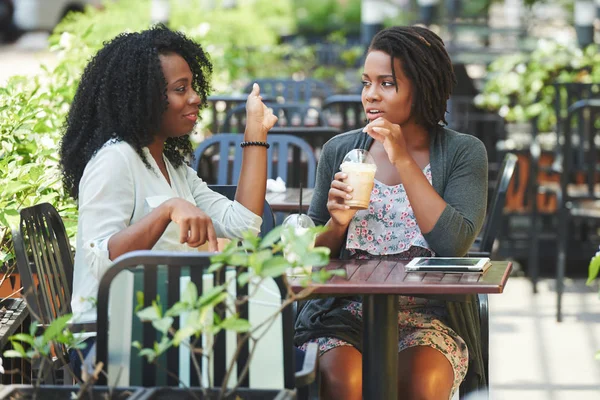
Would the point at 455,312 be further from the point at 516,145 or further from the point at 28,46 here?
the point at 28,46

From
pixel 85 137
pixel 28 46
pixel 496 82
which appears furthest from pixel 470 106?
pixel 28 46

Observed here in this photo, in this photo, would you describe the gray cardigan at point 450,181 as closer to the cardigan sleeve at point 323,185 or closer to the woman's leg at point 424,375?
the cardigan sleeve at point 323,185

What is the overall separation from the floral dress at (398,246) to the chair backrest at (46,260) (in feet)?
2.32

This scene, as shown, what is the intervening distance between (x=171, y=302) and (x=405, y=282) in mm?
657

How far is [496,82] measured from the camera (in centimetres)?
834

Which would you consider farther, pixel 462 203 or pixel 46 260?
pixel 462 203

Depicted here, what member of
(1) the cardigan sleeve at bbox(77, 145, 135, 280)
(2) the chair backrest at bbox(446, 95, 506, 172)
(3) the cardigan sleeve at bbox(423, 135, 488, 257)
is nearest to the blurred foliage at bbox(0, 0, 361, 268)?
(1) the cardigan sleeve at bbox(77, 145, 135, 280)

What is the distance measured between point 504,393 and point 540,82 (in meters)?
3.88

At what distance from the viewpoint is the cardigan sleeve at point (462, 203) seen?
308 cm

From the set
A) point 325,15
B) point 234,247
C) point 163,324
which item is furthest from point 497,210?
point 325,15

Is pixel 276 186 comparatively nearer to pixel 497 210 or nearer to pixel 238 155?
pixel 238 155

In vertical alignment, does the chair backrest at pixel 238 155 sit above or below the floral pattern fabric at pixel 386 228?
above

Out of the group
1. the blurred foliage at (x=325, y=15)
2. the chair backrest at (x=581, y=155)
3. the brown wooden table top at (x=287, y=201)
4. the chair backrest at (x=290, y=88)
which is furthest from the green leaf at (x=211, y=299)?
the blurred foliage at (x=325, y=15)

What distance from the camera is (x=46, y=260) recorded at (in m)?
2.89
